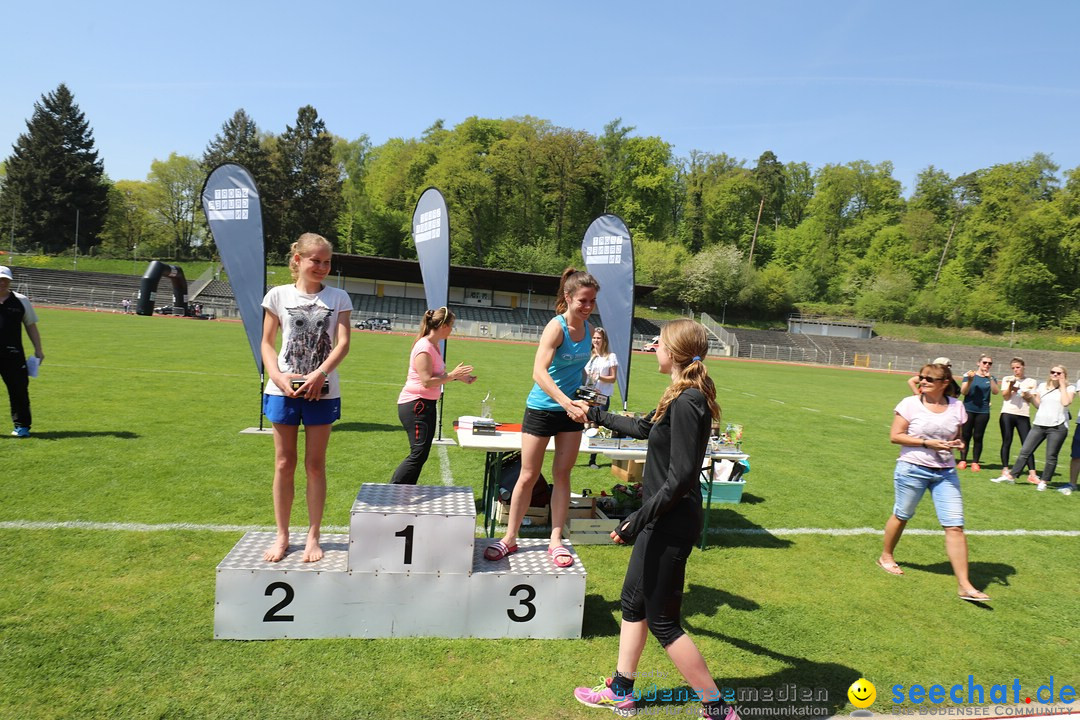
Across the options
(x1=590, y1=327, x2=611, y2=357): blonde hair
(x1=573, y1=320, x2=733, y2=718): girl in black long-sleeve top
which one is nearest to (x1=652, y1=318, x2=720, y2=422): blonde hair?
(x1=573, y1=320, x2=733, y2=718): girl in black long-sleeve top

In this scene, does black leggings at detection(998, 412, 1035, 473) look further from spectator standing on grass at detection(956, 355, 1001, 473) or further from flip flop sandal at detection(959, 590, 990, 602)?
flip flop sandal at detection(959, 590, 990, 602)

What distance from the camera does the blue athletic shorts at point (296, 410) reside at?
11.6ft

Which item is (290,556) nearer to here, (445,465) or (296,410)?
(296,410)

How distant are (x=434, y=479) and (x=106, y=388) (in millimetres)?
7596

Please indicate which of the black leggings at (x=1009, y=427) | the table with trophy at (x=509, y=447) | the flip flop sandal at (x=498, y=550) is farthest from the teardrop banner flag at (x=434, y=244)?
the black leggings at (x=1009, y=427)

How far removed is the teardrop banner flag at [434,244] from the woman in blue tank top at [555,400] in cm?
402

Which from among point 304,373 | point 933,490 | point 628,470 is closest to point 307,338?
point 304,373

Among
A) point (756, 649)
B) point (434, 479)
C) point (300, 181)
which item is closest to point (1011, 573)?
point (756, 649)

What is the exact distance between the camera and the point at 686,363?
2.83 meters

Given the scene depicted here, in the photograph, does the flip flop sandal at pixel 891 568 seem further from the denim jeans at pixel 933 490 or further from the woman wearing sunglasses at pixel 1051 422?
the woman wearing sunglasses at pixel 1051 422

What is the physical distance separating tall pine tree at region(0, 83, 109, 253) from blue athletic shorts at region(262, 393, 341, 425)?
250ft

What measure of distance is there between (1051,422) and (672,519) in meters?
9.28

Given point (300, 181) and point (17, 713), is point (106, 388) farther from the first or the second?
point (300, 181)

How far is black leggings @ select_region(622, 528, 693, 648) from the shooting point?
2725 mm
